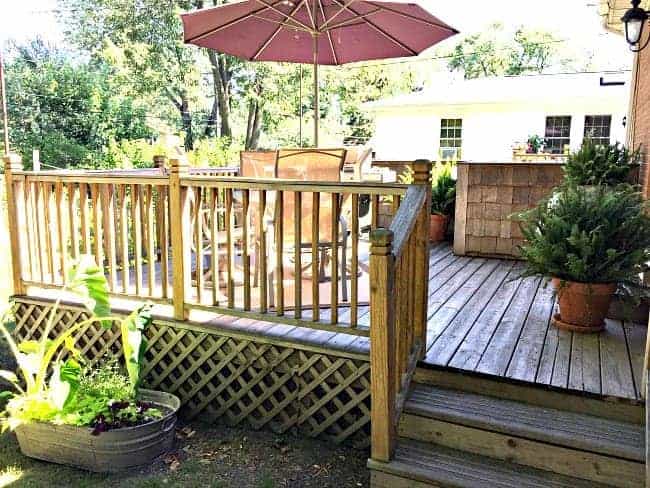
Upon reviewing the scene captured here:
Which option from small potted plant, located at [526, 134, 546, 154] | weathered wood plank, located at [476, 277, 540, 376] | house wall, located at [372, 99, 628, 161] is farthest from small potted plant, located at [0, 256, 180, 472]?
house wall, located at [372, 99, 628, 161]

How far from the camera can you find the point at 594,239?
3107 mm

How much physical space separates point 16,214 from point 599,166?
14.8ft

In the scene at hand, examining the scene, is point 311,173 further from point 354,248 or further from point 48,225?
point 48,225

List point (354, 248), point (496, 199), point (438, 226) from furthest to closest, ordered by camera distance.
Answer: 1. point (438, 226)
2. point (496, 199)
3. point (354, 248)

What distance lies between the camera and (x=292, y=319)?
3211mm

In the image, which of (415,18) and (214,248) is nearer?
(214,248)

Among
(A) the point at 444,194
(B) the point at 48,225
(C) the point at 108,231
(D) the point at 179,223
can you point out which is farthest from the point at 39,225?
(A) the point at 444,194

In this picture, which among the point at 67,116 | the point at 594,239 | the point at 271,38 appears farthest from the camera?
the point at 67,116

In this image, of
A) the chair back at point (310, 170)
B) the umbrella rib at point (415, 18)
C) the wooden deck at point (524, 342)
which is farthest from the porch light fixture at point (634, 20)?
the chair back at point (310, 170)

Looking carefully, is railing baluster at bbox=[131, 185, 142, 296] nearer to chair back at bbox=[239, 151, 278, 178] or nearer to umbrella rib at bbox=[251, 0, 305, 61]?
chair back at bbox=[239, 151, 278, 178]

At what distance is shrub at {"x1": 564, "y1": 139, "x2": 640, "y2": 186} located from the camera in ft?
14.8

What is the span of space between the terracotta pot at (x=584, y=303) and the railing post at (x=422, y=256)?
0.91 m

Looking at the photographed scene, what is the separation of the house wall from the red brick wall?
7819 millimetres

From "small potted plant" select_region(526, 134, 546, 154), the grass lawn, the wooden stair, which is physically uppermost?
"small potted plant" select_region(526, 134, 546, 154)
